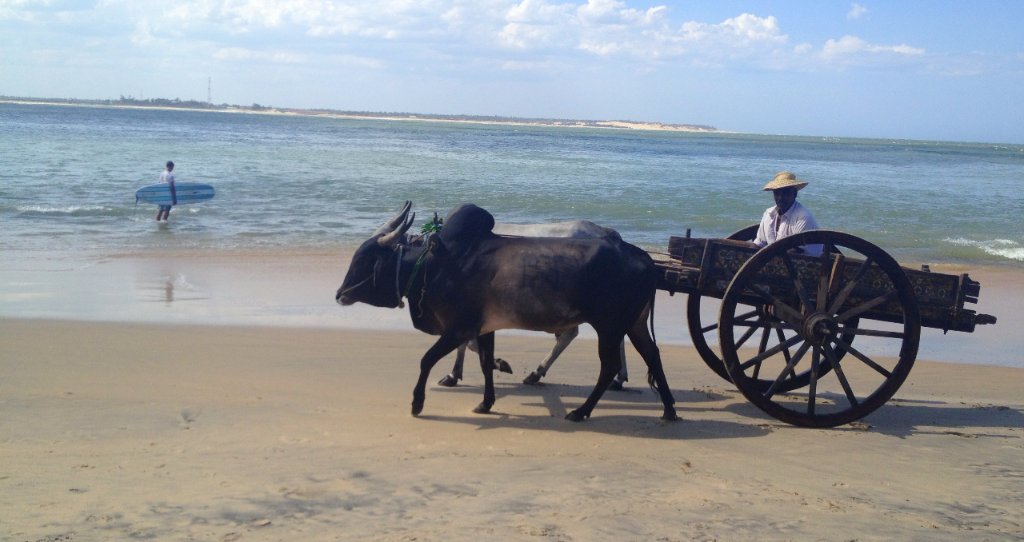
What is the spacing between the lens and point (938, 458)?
622cm

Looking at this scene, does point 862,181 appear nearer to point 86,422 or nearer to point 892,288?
point 892,288

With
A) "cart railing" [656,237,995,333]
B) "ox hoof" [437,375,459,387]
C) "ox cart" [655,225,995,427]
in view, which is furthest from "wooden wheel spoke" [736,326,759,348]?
"ox hoof" [437,375,459,387]

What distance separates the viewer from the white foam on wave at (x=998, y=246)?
19.2 meters

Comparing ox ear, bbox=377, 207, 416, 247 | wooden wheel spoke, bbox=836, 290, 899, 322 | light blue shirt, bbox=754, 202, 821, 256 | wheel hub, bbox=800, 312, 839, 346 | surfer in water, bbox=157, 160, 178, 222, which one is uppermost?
light blue shirt, bbox=754, 202, 821, 256

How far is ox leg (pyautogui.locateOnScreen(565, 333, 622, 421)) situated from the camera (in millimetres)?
6720

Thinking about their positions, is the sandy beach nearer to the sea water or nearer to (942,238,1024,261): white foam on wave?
the sea water

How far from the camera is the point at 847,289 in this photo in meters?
6.55

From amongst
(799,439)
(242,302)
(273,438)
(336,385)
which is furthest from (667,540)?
(242,302)

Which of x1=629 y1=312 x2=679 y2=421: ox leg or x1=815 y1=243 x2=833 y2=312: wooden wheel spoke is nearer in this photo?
x1=815 y1=243 x2=833 y2=312: wooden wheel spoke

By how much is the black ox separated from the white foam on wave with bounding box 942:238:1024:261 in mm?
15073

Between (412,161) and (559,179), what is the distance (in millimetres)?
10802

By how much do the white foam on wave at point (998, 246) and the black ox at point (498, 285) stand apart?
593 inches

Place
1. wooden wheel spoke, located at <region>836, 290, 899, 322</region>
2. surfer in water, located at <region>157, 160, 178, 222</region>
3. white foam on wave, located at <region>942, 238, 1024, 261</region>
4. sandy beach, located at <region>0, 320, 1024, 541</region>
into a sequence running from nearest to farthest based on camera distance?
sandy beach, located at <region>0, 320, 1024, 541</region> → wooden wheel spoke, located at <region>836, 290, 899, 322</region> → white foam on wave, located at <region>942, 238, 1024, 261</region> → surfer in water, located at <region>157, 160, 178, 222</region>

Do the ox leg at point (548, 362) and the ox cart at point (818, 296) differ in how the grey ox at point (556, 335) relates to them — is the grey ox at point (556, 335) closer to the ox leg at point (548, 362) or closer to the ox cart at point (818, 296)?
the ox leg at point (548, 362)
